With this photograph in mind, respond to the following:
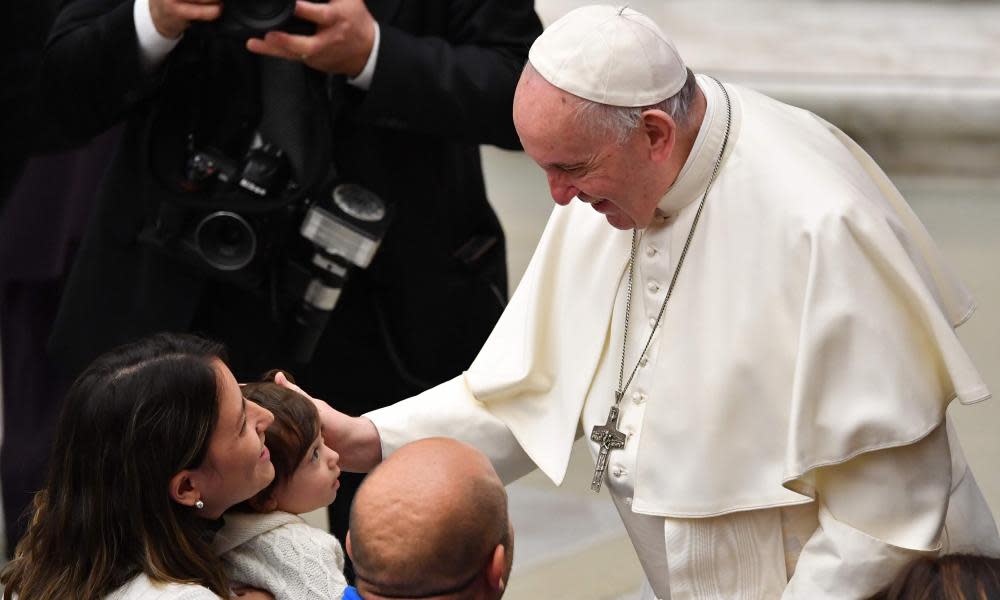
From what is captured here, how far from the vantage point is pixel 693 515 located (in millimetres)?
2377

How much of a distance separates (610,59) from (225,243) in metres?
0.96

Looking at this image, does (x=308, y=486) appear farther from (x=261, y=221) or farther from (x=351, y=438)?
(x=261, y=221)

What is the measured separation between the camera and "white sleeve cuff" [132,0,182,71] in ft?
9.61

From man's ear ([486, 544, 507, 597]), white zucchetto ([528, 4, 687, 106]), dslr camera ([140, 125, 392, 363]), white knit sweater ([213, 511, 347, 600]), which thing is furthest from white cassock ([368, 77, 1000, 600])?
man's ear ([486, 544, 507, 597])

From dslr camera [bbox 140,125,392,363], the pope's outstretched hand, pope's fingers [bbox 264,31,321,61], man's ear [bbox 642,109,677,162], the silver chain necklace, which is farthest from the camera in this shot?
dslr camera [bbox 140,125,392,363]

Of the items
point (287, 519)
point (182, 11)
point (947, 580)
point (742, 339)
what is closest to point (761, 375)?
point (742, 339)

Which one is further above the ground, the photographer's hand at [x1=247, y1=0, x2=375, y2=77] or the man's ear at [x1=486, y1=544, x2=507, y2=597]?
the man's ear at [x1=486, y1=544, x2=507, y2=597]

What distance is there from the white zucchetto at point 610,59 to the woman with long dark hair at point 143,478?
2.00ft

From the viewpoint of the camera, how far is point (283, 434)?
2.44 meters

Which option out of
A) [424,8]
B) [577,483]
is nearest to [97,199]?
[424,8]

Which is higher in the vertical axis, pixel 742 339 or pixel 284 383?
pixel 742 339

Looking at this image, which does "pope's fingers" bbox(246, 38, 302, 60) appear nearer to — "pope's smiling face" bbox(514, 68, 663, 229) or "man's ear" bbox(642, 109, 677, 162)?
"pope's smiling face" bbox(514, 68, 663, 229)

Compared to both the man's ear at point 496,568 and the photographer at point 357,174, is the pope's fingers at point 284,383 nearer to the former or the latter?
the photographer at point 357,174

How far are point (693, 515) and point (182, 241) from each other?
1.08 metres
